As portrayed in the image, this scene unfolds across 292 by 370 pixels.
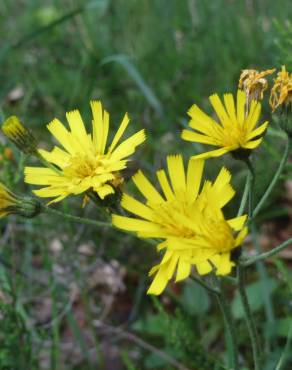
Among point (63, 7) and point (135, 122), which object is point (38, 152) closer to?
point (135, 122)

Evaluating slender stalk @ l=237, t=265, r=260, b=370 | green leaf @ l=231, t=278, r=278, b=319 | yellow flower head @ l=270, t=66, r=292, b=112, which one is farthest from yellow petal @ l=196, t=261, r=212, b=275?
green leaf @ l=231, t=278, r=278, b=319

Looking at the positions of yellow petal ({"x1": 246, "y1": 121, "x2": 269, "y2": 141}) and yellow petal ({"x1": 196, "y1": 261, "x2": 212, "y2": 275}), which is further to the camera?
yellow petal ({"x1": 246, "y1": 121, "x2": 269, "y2": 141})

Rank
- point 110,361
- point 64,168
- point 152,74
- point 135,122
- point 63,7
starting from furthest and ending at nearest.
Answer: point 63,7
point 152,74
point 135,122
point 110,361
point 64,168

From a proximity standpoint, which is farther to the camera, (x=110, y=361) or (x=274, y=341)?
(x=110, y=361)

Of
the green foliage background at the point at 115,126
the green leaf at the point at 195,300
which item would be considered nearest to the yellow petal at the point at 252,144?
the green foliage background at the point at 115,126

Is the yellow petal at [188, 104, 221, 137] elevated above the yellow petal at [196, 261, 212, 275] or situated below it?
above

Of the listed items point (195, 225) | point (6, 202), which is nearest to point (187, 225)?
point (195, 225)

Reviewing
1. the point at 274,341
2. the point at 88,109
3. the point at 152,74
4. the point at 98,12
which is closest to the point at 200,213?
→ the point at 274,341

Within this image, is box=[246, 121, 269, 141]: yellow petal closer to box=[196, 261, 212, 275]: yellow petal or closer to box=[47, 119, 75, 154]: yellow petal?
box=[196, 261, 212, 275]: yellow petal
